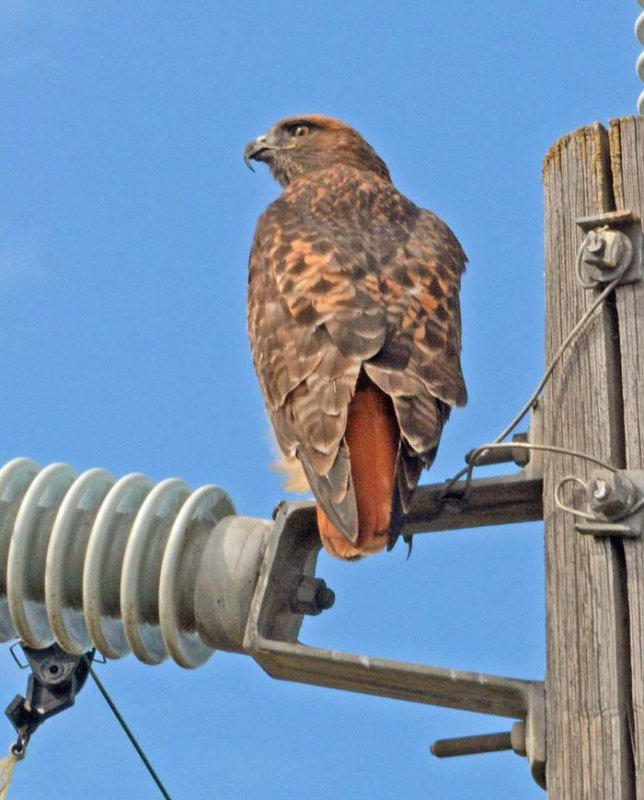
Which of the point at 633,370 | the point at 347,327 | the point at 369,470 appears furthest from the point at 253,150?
the point at 633,370

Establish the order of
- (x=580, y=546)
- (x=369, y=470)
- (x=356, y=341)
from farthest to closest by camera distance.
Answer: (x=356, y=341) → (x=369, y=470) → (x=580, y=546)

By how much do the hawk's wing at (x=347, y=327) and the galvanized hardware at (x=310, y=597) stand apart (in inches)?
5.6

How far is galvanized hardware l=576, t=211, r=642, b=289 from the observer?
330 cm

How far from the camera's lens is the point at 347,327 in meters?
4.15

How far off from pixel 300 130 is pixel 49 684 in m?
3.43

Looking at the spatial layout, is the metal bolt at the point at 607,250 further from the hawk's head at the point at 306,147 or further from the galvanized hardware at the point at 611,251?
the hawk's head at the point at 306,147

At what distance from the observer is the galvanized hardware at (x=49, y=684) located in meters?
3.85

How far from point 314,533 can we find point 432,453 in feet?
1.18

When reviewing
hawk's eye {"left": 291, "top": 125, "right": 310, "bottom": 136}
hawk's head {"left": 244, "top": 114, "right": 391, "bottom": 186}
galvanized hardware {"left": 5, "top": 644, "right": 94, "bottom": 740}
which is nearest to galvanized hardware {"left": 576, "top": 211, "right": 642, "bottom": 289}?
galvanized hardware {"left": 5, "top": 644, "right": 94, "bottom": 740}

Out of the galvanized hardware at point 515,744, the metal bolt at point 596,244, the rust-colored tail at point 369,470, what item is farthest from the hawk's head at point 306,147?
the galvanized hardware at point 515,744

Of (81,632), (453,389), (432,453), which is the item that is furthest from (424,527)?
(81,632)

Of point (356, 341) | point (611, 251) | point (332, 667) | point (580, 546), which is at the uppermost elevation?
point (611, 251)

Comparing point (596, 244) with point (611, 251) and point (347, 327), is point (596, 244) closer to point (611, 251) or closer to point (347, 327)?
point (611, 251)

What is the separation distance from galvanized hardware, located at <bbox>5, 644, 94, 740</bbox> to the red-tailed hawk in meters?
0.75
